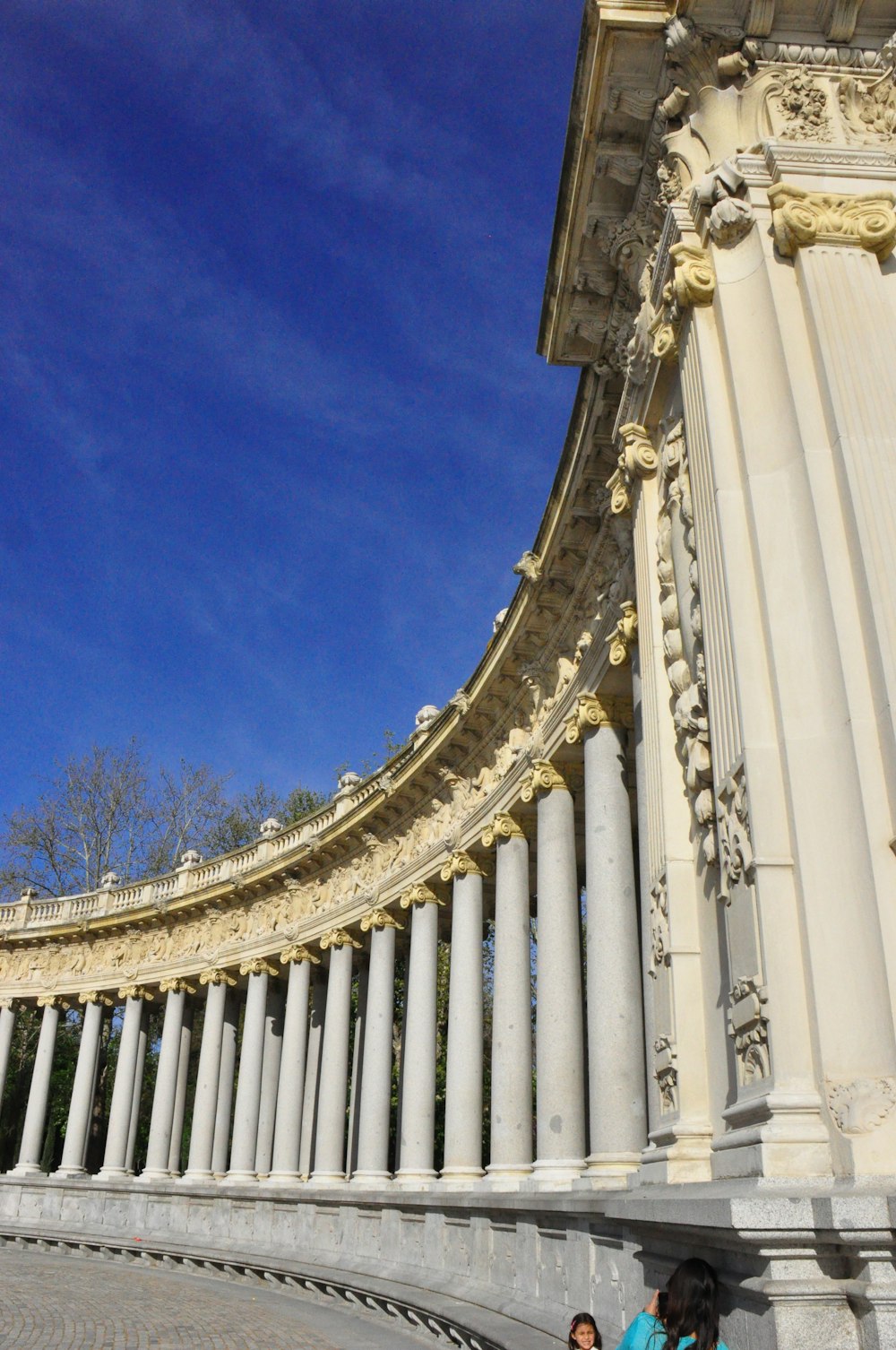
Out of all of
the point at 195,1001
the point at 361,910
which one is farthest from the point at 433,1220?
the point at 195,1001

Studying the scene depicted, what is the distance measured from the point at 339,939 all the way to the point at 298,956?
3400 mm

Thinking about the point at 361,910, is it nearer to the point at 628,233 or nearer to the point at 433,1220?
the point at 433,1220

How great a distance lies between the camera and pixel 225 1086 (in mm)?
45188

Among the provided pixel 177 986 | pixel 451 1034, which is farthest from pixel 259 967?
pixel 451 1034

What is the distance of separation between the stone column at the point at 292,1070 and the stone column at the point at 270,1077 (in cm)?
378

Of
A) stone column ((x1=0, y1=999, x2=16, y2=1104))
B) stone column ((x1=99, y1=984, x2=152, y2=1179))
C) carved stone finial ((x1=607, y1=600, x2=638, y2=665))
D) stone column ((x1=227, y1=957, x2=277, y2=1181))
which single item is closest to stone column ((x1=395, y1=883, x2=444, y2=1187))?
stone column ((x1=227, y1=957, x2=277, y2=1181))

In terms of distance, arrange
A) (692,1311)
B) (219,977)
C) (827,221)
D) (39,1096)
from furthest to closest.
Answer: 1. (39,1096)
2. (219,977)
3. (827,221)
4. (692,1311)

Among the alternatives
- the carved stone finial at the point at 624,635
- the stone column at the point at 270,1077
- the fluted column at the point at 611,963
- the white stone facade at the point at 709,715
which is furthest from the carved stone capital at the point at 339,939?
the carved stone finial at the point at 624,635

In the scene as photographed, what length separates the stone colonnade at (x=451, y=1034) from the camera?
1911cm

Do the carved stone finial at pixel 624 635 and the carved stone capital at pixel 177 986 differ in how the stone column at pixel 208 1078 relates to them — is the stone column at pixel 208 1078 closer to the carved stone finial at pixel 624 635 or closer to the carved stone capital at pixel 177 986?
the carved stone capital at pixel 177 986

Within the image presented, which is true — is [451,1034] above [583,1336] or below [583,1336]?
above

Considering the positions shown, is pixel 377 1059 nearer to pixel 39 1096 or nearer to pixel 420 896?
pixel 420 896

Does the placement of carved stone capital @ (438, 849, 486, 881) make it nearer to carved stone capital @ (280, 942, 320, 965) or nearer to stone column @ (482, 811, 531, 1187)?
stone column @ (482, 811, 531, 1187)

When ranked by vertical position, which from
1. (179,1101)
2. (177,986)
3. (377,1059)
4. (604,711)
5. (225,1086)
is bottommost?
(179,1101)
